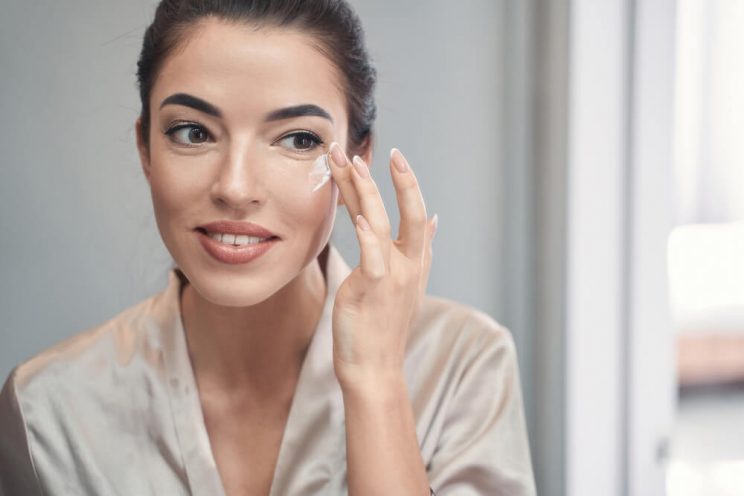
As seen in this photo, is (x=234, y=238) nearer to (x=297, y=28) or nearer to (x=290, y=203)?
(x=290, y=203)

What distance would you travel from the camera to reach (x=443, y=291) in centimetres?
111

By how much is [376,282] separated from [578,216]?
40 centimetres

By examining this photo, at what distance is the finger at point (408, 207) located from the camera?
80 centimetres

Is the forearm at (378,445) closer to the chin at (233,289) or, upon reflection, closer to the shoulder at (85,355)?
the chin at (233,289)

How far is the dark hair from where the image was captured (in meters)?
0.83

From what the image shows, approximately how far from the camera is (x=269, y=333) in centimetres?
95

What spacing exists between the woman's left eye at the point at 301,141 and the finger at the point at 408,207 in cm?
9

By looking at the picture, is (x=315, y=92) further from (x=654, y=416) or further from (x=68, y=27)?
(x=654, y=416)

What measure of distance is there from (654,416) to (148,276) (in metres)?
0.68

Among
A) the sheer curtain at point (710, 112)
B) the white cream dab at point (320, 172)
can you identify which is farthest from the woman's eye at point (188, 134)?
the sheer curtain at point (710, 112)

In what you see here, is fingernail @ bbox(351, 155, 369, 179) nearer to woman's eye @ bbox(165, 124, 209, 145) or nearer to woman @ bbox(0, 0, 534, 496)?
woman @ bbox(0, 0, 534, 496)

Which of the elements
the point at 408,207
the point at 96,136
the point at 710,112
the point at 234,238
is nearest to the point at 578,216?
the point at 710,112

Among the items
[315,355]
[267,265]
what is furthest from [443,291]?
[267,265]

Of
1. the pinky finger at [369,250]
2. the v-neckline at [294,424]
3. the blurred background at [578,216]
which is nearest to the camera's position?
the pinky finger at [369,250]
